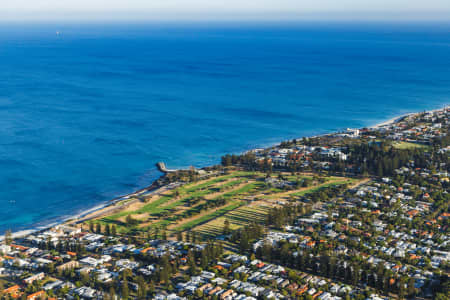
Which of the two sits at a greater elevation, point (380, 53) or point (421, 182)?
point (380, 53)

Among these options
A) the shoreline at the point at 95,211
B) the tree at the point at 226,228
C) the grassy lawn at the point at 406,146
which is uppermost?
the grassy lawn at the point at 406,146

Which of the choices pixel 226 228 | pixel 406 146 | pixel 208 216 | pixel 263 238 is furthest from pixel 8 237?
pixel 406 146

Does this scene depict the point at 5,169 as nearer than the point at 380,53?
Yes

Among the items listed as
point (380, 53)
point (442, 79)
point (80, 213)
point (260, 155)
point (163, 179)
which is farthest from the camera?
point (380, 53)

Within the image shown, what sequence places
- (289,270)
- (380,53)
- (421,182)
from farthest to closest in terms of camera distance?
(380,53) < (421,182) < (289,270)

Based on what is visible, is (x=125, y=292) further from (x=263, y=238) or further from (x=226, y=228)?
(x=263, y=238)

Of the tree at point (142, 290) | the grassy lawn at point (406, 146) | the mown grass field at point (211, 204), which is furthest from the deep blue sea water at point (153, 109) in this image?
the tree at point (142, 290)

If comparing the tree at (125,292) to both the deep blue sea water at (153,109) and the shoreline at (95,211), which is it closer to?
the shoreline at (95,211)

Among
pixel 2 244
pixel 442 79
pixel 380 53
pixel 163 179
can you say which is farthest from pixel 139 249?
pixel 380 53

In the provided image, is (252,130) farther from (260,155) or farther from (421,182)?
(421,182)
